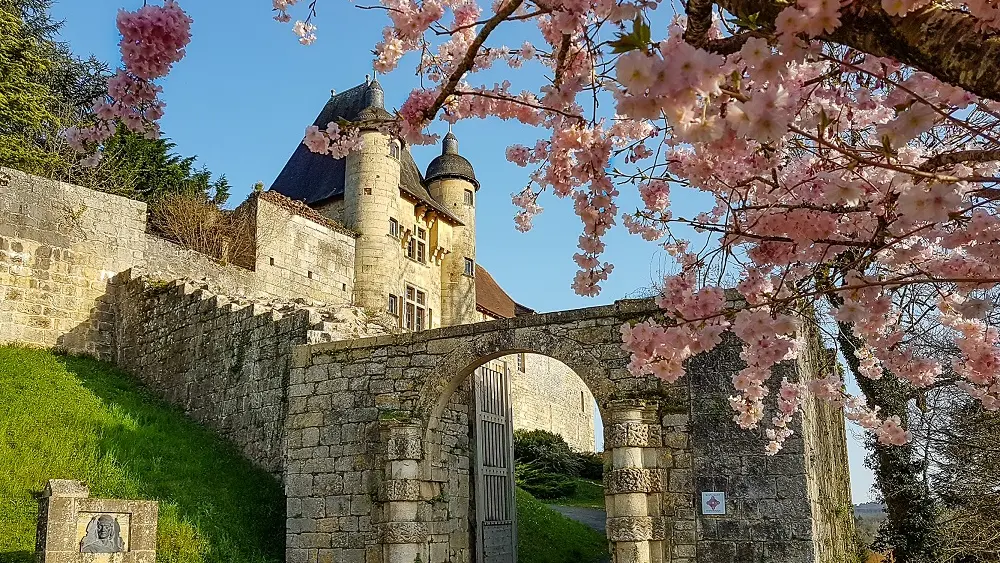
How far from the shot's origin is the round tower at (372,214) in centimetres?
1988

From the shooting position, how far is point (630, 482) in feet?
26.1

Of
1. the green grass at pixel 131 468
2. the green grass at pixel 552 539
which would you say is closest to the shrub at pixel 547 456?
the green grass at pixel 552 539

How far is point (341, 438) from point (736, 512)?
423 centimetres

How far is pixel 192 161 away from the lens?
71.7ft

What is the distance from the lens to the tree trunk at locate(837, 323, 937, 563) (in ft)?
42.7

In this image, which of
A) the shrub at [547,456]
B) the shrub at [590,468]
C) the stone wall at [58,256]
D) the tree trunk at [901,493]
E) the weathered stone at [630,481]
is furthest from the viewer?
the shrub at [590,468]

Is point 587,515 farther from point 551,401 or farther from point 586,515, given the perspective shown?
point 551,401

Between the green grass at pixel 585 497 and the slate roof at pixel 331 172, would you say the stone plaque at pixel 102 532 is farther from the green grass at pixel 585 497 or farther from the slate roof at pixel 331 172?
the slate roof at pixel 331 172

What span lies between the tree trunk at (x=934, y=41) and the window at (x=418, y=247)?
63.6 ft

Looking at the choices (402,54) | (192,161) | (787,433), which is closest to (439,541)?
(787,433)

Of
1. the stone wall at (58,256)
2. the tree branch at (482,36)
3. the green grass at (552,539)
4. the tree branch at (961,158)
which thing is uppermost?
the stone wall at (58,256)

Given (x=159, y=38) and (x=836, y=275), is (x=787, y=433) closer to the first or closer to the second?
(x=836, y=275)

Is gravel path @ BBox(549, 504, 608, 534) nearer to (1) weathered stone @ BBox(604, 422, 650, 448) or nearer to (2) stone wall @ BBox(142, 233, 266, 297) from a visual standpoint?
(1) weathered stone @ BBox(604, 422, 650, 448)

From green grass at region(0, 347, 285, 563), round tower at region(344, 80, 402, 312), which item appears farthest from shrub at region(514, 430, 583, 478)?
green grass at region(0, 347, 285, 563)
